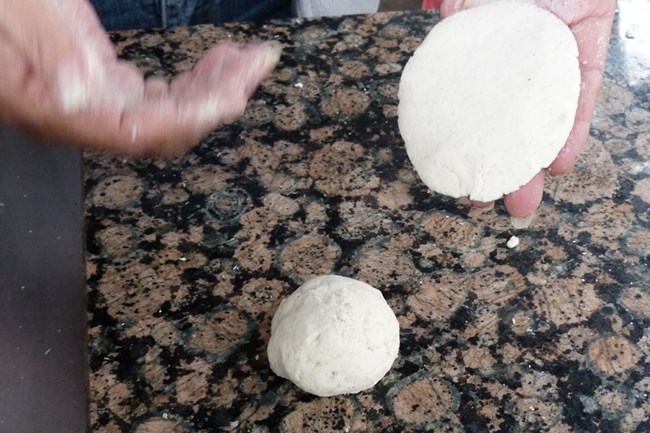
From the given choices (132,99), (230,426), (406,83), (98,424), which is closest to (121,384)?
(98,424)

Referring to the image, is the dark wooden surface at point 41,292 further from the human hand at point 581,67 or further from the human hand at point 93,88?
the human hand at point 581,67

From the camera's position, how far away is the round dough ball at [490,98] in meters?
1.16

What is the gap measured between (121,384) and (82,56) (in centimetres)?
52

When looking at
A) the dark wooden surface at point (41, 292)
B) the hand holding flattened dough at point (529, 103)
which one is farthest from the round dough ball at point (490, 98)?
the dark wooden surface at point (41, 292)

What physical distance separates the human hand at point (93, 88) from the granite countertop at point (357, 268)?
1.28 ft

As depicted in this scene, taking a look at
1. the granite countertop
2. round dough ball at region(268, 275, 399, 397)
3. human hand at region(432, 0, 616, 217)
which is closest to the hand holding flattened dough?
human hand at region(432, 0, 616, 217)

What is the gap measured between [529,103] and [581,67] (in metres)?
0.21

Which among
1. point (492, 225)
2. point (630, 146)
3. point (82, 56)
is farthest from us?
point (630, 146)

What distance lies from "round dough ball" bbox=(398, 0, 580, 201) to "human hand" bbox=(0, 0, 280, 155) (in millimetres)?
395

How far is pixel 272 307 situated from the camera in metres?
1.21

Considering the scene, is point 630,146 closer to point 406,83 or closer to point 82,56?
point 406,83

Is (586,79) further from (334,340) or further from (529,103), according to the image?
(334,340)

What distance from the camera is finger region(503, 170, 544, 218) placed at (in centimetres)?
125

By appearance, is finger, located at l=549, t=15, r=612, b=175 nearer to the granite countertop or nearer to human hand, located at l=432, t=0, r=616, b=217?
human hand, located at l=432, t=0, r=616, b=217
